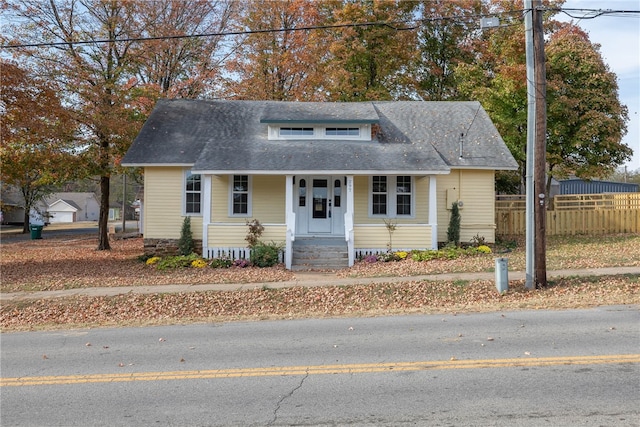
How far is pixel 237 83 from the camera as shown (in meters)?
28.1

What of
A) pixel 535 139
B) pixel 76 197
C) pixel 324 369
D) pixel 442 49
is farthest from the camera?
pixel 76 197

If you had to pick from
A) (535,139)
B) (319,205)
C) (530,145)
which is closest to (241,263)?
(319,205)

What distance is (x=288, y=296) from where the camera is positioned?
36.1 ft

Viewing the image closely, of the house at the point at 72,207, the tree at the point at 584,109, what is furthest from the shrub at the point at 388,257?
the house at the point at 72,207

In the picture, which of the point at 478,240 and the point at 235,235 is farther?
the point at 478,240

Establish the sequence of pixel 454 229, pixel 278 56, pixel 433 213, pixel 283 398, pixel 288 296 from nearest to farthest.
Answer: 1. pixel 283 398
2. pixel 288 296
3. pixel 433 213
4. pixel 454 229
5. pixel 278 56

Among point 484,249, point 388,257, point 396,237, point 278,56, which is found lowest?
point 388,257

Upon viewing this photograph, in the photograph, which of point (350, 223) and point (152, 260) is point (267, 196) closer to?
point (350, 223)

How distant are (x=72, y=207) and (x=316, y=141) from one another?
80592 mm

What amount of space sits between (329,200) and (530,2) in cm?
977

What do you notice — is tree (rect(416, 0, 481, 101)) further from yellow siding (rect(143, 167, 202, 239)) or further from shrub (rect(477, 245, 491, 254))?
yellow siding (rect(143, 167, 202, 239))

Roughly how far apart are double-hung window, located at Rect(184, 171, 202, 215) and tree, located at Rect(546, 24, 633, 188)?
54.5 ft

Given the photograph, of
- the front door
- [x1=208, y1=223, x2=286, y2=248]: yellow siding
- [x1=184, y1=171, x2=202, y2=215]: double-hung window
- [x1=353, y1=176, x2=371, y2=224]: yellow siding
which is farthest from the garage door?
[x1=353, y1=176, x2=371, y2=224]: yellow siding

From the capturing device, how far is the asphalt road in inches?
176
